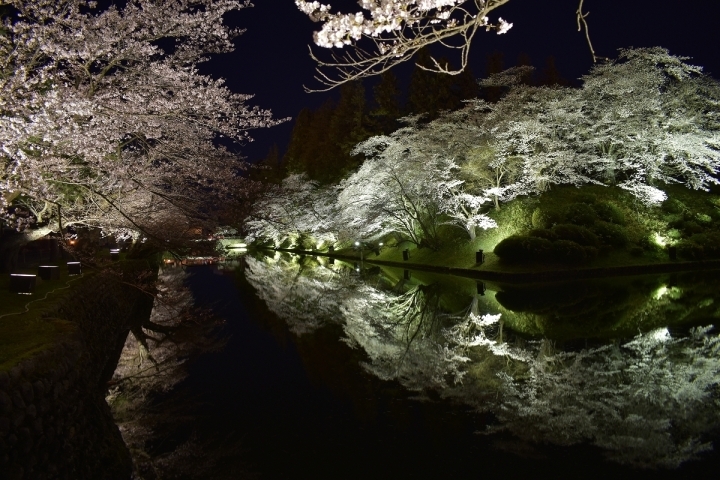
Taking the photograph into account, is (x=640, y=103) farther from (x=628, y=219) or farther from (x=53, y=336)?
(x=53, y=336)

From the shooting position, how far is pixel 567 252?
21.1 m

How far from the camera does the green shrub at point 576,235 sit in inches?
872

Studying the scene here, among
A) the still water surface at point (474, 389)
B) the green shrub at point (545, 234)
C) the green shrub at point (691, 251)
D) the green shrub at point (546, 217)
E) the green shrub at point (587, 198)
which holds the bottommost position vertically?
the still water surface at point (474, 389)

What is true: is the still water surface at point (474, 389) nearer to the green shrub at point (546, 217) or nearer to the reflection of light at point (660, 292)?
the reflection of light at point (660, 292)

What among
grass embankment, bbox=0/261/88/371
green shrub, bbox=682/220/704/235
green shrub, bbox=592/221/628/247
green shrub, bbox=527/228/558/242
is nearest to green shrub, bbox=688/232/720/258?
green shrub, bbox=682/220/704/235

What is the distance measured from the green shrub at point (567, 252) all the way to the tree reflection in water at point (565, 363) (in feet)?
15.2

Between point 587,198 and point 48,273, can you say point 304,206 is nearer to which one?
point 587,198

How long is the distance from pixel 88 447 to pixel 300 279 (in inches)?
744

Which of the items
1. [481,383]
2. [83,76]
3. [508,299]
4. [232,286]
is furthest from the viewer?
[232,286]

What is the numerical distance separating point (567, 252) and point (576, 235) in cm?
150

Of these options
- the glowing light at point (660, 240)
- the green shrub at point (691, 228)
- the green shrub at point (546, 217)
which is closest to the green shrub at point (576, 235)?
the green shrub at point (546, 217)

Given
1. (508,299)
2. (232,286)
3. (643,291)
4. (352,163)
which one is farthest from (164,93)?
(352,163)

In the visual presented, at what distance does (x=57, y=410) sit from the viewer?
529 centimetres

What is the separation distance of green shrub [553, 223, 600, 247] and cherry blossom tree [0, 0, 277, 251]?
15.6m
